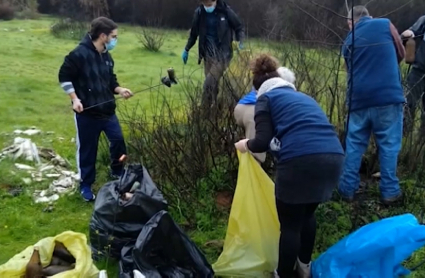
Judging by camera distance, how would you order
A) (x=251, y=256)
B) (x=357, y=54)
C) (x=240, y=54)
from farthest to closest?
1. (x=240, y=54)
2. (x=357, y=54)
3. (x=251, y=256)

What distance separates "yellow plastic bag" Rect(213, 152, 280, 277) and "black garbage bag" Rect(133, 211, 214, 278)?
0.73ft

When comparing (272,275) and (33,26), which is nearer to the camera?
(272,275)

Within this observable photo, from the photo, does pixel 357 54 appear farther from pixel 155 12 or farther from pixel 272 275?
pixel 155 12

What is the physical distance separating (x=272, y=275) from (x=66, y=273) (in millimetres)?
1145

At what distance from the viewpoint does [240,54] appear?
16.6 feet

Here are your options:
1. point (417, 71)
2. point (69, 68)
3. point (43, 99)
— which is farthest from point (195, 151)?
point (43, 99)

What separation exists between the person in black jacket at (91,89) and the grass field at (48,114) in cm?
45

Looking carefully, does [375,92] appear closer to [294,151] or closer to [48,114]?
[294,151]

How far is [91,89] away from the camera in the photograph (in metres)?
4.11

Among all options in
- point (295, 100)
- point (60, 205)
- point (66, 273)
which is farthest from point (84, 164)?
point (295, 100)

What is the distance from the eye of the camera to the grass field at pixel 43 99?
4.04 m

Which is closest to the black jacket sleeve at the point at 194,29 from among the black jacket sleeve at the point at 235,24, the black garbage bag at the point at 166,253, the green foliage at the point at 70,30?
the black jacket sleeve at the point at 235,24

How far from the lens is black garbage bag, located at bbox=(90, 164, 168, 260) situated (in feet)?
10.5

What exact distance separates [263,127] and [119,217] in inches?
41.4
